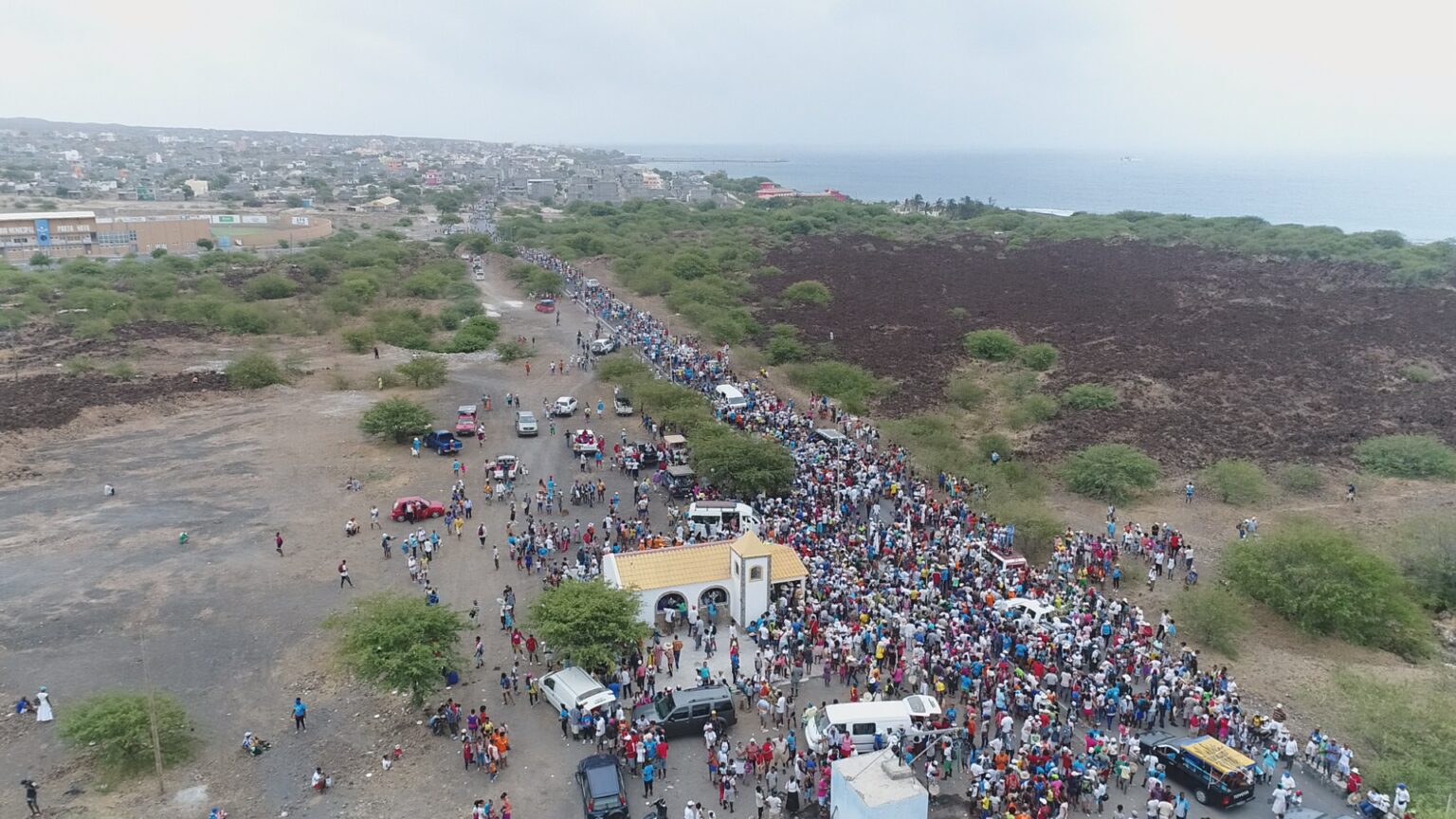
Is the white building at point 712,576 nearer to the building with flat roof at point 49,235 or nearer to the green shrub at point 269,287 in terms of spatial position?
the green shrub at point 269,287

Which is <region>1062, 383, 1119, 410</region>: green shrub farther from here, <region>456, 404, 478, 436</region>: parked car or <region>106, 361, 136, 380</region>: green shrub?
<region>106, 361, 136, 380</region>: green shrub

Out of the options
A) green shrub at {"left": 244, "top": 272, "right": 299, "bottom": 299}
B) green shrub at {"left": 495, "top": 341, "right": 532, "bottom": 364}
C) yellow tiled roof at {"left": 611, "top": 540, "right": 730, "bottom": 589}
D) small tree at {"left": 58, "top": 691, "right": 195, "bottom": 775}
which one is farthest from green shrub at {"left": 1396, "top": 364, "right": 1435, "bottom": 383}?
green shrub at {"left": 244, "top": 272, "right": 299, "bottom": 299}

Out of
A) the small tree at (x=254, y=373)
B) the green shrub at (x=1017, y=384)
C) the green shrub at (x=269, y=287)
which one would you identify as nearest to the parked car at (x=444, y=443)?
the small tree at (x=254, y=373)

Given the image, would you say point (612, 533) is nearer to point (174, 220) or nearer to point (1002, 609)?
point (1002, 609)

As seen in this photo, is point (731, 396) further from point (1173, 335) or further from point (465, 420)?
point (1173, 335)

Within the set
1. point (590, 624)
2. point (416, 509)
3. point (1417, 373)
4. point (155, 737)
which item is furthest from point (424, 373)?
point (1417, 373)
